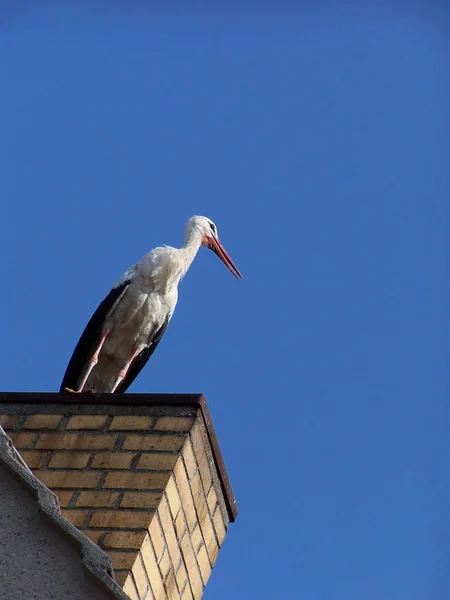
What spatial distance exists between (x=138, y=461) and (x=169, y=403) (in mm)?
333

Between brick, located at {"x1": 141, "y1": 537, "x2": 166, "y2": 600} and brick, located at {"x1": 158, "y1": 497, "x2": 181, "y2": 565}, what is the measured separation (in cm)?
16

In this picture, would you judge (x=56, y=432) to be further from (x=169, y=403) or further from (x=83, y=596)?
(x=83, y=596)

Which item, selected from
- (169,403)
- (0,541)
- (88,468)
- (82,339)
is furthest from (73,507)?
(82,339)

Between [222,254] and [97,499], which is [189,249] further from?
[97,499]

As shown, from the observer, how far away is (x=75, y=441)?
5.59 m

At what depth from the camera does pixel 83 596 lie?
3.81 meters

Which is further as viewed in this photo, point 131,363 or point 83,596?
point 131,363

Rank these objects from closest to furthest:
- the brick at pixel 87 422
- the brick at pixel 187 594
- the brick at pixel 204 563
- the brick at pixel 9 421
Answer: the brick at pixel 187 594 < the brick at pixel 204 563 < the brick at pixel 87 422 < the brick at pixel 9 421

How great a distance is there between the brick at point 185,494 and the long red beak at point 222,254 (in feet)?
19.1

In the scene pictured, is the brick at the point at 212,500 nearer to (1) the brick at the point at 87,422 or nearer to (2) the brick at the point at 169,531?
(2) the brick at the point at 169,531

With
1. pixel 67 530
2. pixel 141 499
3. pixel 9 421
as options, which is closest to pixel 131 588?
pixel 141 499

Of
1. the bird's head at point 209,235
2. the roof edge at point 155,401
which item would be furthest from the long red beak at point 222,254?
the roof edge at point 155,401

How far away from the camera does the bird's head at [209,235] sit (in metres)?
11.0

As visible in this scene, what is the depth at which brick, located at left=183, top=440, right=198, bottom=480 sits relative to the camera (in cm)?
542
